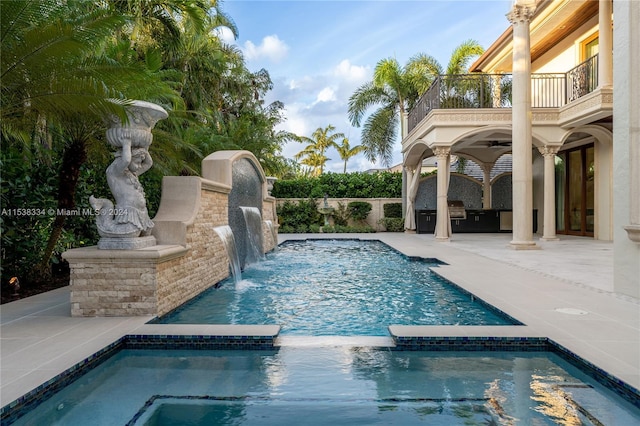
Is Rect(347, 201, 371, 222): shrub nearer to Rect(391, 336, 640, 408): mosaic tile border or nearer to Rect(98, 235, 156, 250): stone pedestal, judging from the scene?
Rect(98, 235, 156, 250): stone pedestal

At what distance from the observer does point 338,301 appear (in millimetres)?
6871

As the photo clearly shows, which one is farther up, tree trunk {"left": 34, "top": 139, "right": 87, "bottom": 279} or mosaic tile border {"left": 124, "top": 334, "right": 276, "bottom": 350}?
tree trunk {"left": 34, "top": 139, "right": 87, "bottom": 279}

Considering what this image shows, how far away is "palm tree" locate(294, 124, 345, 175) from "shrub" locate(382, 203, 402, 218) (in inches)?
918

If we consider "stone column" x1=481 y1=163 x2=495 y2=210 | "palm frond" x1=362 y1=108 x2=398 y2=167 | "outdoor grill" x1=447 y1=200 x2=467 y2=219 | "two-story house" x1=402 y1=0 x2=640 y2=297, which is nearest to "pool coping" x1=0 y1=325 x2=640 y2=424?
"two-story house" x1=402 y1=0 x2=640 y2=297

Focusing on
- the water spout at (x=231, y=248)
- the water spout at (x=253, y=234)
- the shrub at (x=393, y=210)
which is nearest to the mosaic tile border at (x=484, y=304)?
the water spout at (x=231, y=248)

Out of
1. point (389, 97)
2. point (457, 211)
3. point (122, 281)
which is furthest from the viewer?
point (389, 97)

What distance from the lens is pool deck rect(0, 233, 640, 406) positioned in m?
3.67

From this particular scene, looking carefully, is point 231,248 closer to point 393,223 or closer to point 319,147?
point 393,223

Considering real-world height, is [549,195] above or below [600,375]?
above

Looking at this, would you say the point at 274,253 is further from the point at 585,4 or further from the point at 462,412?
the point at 585,4

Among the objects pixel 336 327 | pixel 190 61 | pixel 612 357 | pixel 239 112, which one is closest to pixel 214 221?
pixel 336 327

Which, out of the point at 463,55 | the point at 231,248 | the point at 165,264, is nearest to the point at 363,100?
the point at 463,55

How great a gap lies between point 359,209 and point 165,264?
57.8 feet

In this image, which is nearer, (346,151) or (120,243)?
(120,243)
